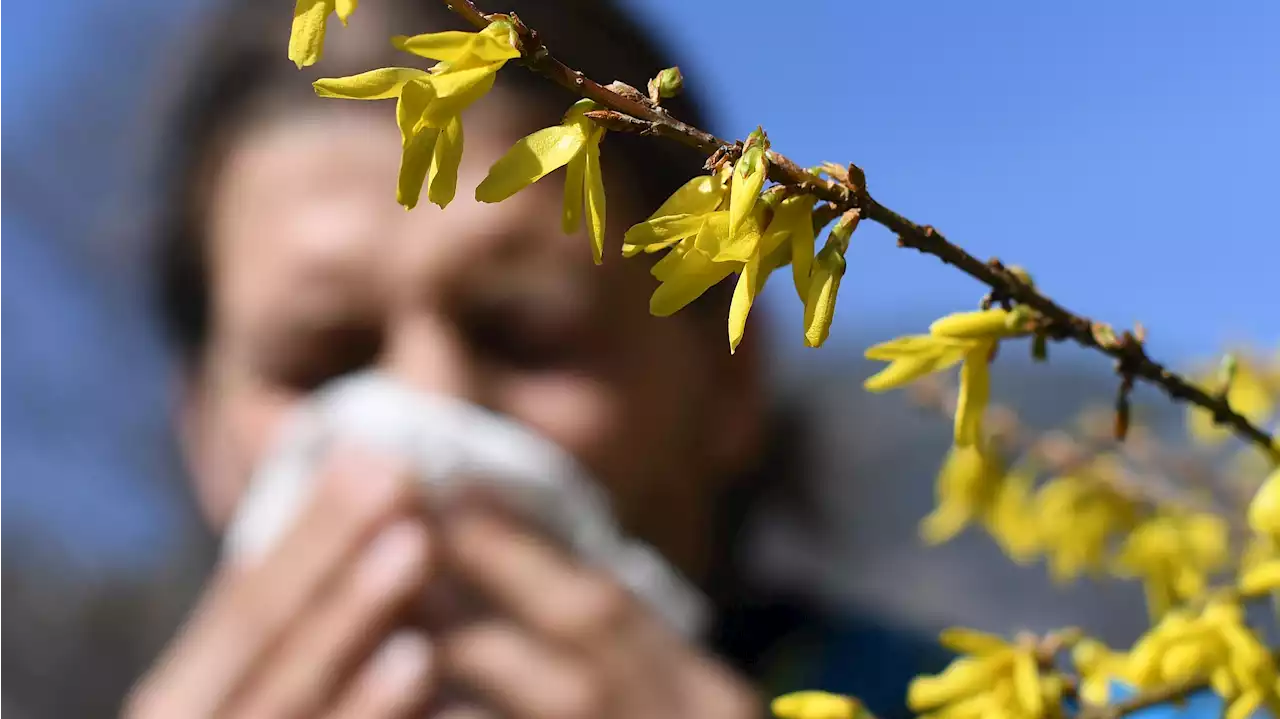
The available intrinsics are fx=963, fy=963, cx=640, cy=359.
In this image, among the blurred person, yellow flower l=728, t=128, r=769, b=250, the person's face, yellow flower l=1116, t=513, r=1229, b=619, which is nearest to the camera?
yellow flower l=728, t=128, r=769, b=250

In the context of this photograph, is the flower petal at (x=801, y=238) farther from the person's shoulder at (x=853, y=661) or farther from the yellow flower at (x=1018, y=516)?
the person's shoulder at (x=853, y=661)

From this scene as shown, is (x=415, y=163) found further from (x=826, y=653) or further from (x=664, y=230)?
(x=826, y=653)

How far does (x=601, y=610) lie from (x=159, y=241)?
124 cm

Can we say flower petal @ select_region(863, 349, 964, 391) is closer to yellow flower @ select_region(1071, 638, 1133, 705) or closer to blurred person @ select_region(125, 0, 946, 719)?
yellow flower @ select_region(1071, 638, 1133, 705)

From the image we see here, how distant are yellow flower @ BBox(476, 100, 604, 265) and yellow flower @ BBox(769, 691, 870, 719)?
9.2 inches

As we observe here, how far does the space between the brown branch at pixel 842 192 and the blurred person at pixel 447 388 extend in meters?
0.59

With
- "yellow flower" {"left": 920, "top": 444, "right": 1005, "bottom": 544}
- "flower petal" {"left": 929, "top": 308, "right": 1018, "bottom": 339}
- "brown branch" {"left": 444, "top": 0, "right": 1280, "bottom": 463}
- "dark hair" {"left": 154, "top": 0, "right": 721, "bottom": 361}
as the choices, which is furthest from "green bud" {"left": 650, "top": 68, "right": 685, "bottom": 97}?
"dark hair" {"left": 154, "top": 0, "right": 721, "bottom": 361}

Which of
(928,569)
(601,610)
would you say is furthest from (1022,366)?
(601,610)

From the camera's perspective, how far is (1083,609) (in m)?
1.88

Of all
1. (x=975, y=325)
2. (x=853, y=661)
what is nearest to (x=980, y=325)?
(x=975, y=325)

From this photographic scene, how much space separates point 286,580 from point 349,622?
0.09 metres

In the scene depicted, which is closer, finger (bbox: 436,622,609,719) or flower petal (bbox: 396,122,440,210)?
flower petal (bbox: 396,122,440,210)

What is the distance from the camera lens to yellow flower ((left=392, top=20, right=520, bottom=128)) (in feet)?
0.83

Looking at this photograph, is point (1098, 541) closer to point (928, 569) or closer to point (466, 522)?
point (466, 522)
